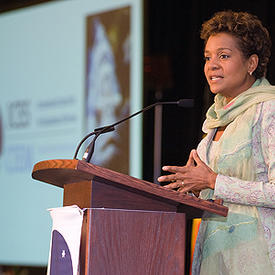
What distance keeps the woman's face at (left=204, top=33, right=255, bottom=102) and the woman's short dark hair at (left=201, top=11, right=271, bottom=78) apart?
0.02 metres

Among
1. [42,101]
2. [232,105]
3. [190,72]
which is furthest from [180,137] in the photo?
[232,105]

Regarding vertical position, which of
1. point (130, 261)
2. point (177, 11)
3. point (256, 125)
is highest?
point (177, 11)

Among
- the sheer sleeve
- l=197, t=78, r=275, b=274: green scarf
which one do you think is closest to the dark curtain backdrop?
l=197, t=78, r=275, b=274: green scarf

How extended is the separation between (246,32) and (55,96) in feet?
9.13

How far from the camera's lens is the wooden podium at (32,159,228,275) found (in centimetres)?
159

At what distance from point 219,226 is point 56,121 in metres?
2.83

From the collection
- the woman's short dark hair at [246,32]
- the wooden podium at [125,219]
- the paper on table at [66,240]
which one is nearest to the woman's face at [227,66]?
the woman's short dark hair at [246,32]

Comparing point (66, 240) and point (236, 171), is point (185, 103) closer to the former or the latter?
point (236, 171)

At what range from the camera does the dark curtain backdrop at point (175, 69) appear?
14.2 feet

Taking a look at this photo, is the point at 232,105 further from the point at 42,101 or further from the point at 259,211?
the point at 42,101

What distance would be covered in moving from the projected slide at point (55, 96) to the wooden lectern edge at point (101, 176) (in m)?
2.50

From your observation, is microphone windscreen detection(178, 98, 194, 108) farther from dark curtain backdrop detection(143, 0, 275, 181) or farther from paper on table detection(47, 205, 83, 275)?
dark curtain backdrop detection(143, 0, 275, 181)

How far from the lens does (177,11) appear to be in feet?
14.7

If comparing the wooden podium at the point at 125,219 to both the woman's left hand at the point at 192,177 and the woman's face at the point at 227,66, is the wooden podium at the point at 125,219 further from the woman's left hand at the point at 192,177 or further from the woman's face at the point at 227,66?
the woman's face at the point at 227,66
